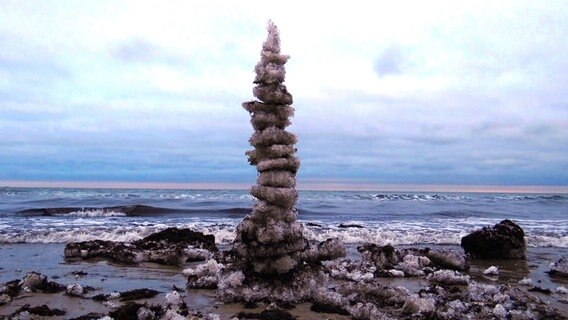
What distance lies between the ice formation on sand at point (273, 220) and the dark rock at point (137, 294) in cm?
124

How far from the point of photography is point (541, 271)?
12242mm

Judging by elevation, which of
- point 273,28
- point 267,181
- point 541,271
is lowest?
point 541,271

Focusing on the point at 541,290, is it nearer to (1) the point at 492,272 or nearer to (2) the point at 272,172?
(1) the point at 492,272

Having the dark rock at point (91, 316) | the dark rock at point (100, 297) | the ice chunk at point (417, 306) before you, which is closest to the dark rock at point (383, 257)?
the ice chunk at point (417, 306)

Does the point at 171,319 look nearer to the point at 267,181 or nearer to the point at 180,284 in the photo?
the point at 267,181

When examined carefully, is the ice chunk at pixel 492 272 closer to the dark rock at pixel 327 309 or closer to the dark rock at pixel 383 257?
the dark rock at pixel 383 257

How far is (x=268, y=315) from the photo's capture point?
6.92 m

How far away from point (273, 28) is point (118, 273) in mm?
5939

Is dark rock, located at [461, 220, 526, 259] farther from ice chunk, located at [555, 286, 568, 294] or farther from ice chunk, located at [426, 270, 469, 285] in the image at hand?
ice chunk, located at [426, 270, 469, 285]

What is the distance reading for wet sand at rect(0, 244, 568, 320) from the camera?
757 centimetres

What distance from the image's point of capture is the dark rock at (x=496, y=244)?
14.0m

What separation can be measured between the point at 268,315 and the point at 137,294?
250cm

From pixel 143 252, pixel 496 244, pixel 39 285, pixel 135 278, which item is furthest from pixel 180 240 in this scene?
pixel 496 244

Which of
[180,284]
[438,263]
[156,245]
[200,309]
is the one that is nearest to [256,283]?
[200,309]
